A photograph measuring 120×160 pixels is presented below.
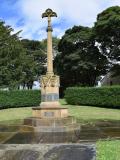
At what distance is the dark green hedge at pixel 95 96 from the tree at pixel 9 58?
10.0m

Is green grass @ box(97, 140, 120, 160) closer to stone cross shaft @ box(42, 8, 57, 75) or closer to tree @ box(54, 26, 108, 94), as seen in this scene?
stone cross shaft @ box(42, 8, 57, 75)

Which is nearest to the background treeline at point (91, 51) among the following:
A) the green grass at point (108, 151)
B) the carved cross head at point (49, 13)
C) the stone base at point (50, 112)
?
the carved cross head at point (49, 13)

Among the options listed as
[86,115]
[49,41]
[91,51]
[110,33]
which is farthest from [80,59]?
[49,41]

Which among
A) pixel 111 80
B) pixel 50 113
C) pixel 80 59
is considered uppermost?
pixel 80 59

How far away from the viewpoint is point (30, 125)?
18.5 metres

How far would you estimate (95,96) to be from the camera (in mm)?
34562

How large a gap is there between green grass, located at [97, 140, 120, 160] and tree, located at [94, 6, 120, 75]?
39.3 m

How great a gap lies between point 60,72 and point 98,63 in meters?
7.99

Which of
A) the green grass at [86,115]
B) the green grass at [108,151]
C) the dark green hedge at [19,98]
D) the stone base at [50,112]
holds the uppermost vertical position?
the dark green hedge at [19,98]

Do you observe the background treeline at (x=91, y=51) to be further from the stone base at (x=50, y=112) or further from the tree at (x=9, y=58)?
the stone base at (x=50, y=112)

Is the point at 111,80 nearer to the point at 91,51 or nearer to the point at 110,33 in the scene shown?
the point at 91,51

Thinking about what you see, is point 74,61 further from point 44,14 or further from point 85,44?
point 44,14

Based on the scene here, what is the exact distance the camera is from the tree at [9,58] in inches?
1731

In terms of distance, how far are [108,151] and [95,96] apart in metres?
24.2
